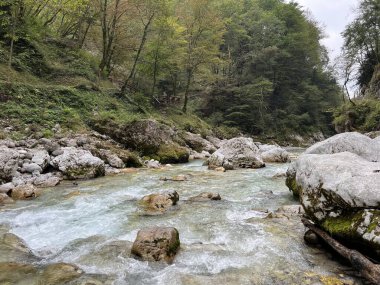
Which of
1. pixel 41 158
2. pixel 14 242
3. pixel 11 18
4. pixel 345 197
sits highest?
pixel 11 18

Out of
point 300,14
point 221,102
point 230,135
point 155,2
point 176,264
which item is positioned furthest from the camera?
point 300,14

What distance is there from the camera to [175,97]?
105 feet

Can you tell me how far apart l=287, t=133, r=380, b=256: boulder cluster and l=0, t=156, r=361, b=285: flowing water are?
1.65ft

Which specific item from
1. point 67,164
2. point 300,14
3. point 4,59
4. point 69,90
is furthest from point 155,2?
point 300,14

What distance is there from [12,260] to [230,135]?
2748 cm

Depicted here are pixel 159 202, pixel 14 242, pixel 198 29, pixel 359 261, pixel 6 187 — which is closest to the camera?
pixel 359 261

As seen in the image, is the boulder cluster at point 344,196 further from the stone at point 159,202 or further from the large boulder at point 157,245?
the stone at point 159,202

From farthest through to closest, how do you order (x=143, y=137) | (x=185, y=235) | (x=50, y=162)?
1. (x=143, y=137)
2. (x=50, y=162)
3. (x=185, y=235)

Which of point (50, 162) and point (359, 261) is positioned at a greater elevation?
point (50, 162)

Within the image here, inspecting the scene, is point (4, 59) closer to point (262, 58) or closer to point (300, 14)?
point (262, 58)

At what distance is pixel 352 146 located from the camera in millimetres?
8156

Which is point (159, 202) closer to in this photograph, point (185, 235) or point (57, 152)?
point (185, 235)

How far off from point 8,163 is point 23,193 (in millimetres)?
2036

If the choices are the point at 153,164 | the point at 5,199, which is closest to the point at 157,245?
the point at 5,199
